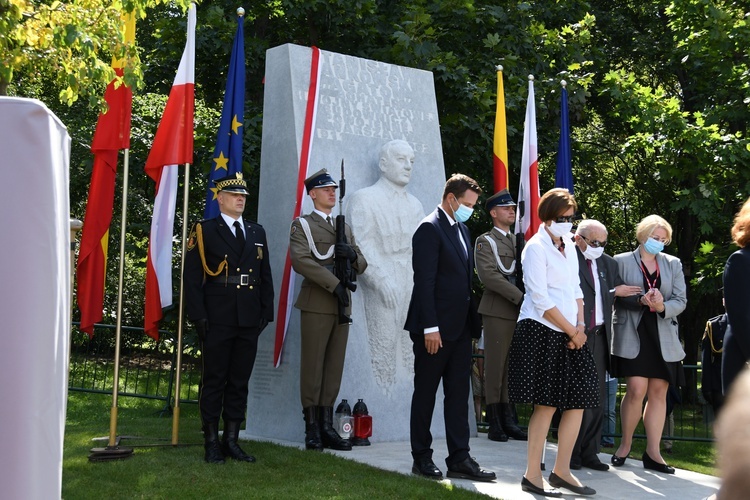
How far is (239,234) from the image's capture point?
7.50 m

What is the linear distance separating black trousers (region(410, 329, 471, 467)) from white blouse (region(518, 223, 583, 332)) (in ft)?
2.69

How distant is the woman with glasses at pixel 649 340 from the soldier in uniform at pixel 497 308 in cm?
146

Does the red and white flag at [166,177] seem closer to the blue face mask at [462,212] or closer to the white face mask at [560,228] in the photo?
the blue face mask at [462,212]

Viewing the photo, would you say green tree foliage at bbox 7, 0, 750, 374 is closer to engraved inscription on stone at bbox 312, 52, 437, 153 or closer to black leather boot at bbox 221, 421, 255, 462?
engraved inscription on stone at bbox 312, 52, 437, 153

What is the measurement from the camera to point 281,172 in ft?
29.4

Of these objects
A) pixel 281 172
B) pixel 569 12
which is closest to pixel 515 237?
pixel 281 172

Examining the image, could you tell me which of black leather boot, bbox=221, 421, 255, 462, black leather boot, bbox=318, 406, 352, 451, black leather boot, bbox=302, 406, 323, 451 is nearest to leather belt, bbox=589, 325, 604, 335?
black leather boot, bbox=318, 406, 352, 451

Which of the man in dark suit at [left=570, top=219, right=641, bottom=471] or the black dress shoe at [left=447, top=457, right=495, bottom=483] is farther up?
the man in dark suit at [left=570, top=219, right=641, bottom=471]

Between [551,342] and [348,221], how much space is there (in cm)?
303

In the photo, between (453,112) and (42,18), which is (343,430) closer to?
(42,18)

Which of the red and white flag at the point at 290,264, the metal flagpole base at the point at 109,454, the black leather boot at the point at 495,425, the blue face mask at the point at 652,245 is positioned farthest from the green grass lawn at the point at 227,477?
the blue face mask at the point at 652,245

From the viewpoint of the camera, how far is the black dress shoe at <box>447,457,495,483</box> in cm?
684

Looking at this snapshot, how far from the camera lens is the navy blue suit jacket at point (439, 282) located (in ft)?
22.3

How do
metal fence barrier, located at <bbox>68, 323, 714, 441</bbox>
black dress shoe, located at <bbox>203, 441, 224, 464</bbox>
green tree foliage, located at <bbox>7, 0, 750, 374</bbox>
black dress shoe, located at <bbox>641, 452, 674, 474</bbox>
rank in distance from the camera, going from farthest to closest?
metal fence barrier, located at <bbox>68, 323, 714, 441</bbox> < green tree foliage, located at <bbox>7, 0, 750, 374</bbox> < black dress shoe, located at <bbox>641, 452, 674, 474</bbox> < black dress shoe, located at <bbox>203, 441, 224, 464</bbox>
